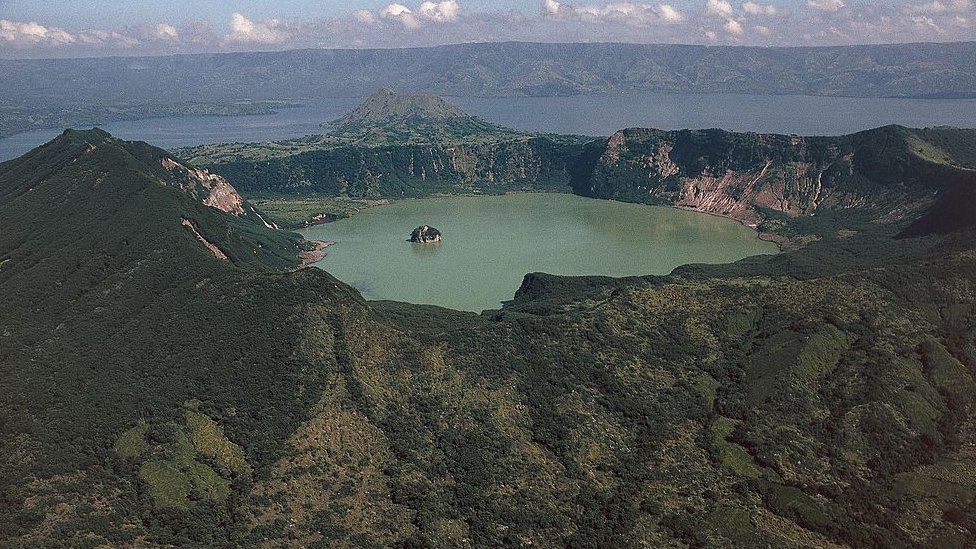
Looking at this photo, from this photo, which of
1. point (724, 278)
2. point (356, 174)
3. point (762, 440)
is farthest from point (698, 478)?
point (356, 174)

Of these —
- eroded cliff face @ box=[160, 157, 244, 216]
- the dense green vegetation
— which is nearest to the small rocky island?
eroded cliff face @ box=[160, 157, 244, 216]

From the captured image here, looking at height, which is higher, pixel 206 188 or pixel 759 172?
pixel 759 172

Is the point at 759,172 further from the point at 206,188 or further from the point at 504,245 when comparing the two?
the point at 206,188

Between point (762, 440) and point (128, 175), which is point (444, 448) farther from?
point (128, 175)

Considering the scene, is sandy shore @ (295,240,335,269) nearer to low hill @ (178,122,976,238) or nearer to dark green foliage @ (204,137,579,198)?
dark green foliage @ (204,137,579,198)

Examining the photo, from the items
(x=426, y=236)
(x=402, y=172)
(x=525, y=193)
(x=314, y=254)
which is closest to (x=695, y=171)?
(x=525, y=193)

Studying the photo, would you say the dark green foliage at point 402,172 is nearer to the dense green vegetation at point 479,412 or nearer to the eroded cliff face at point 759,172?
the eroded cliff face at point 759,172
